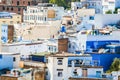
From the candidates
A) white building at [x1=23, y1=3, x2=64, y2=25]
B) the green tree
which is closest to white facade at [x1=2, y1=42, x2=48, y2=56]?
the green tree

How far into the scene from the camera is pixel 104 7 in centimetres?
5050

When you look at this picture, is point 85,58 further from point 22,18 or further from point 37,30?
point 22,18

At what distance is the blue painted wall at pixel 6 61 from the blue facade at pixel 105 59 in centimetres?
400

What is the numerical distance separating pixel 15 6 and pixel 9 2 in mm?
3067

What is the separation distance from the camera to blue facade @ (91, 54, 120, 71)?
87.9ft

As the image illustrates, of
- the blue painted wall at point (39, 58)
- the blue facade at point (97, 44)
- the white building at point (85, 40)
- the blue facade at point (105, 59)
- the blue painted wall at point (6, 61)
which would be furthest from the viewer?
the white building at point (85, 40)

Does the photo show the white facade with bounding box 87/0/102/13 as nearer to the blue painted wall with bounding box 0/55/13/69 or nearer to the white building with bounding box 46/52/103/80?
the blue painted wall with bounding box 0/55/13/69

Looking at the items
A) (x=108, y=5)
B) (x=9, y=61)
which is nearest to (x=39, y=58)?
(x=9, y=61)

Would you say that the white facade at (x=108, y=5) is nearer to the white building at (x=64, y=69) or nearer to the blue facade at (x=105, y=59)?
the blue facade at (x=105, y=59)

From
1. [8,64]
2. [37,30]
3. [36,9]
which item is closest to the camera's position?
[8,64]

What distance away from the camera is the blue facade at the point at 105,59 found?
2680 centimetres

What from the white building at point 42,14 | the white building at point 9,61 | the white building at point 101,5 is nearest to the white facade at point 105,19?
the white building at point 9,61

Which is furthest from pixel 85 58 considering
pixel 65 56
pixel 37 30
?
pixel 37 30

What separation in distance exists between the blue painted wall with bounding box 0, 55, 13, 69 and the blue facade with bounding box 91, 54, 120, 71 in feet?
13.1
